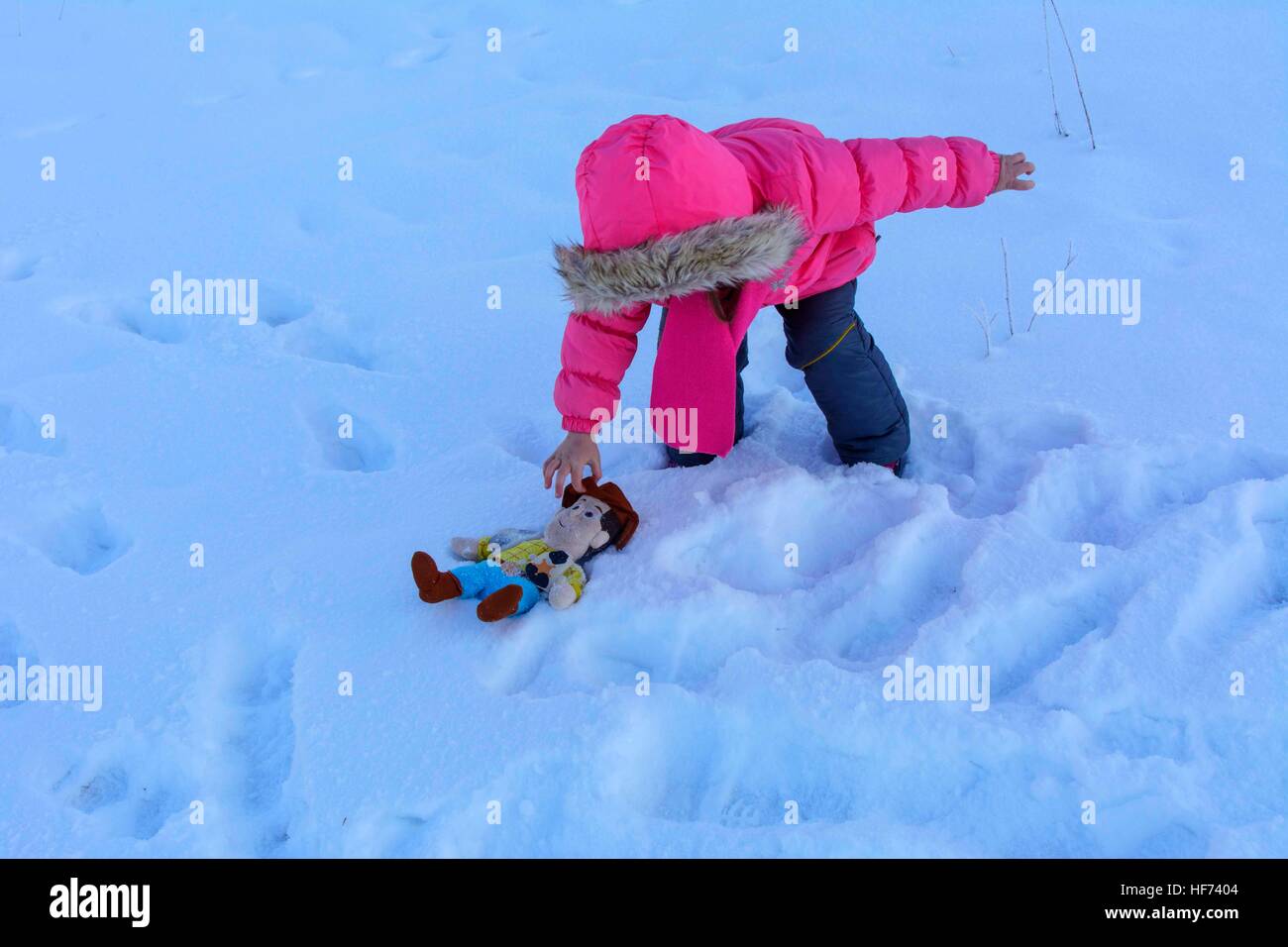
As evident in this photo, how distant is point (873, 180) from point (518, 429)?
3.43 feet

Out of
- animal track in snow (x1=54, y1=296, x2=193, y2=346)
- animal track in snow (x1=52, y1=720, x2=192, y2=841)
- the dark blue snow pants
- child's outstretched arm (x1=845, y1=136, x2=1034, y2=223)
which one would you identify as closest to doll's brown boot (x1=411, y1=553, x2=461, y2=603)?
animal track in snow (x1=52, y1=720, x2=192, y2=841)

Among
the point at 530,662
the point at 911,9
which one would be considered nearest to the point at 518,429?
the point at 530,662

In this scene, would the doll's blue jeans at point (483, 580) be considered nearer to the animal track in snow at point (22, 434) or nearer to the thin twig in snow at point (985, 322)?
the animal track in snow at point (22, 434)

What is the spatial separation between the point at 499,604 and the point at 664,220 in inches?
29.4

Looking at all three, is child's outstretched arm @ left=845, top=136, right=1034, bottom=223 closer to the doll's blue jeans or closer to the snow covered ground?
the snow covered ground

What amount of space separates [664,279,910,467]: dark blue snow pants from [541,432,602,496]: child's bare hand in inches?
20.9

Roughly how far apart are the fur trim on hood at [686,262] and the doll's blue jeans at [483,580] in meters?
0.55

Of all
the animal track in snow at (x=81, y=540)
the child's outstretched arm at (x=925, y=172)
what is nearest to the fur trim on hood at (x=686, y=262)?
the child's outstretched arm at (x=925, y=172)

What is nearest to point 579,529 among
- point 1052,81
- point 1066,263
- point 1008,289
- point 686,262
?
point 686,262

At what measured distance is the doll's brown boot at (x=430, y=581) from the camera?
1852 mm

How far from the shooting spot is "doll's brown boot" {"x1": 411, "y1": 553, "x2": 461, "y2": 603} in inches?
72.9

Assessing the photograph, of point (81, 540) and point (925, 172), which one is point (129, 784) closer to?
point (81, 540)

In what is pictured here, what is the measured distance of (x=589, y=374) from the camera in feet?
6.34

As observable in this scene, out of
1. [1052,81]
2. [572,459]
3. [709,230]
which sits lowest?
[572,459]
